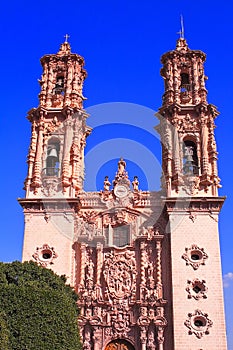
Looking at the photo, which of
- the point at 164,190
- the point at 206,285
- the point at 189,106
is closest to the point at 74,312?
the point at 206,285

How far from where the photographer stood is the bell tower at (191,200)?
24203 mm

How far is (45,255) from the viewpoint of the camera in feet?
86.2

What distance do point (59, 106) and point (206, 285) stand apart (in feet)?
42.7

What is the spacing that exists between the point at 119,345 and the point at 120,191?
771 cm

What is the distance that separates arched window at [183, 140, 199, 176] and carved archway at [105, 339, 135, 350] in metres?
9.08

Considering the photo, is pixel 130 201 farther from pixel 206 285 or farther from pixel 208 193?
pixel 206 285

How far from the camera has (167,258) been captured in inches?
1029

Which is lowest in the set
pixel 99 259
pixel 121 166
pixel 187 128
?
pixel 99 259

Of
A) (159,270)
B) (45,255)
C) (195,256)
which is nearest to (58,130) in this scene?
(45,255)

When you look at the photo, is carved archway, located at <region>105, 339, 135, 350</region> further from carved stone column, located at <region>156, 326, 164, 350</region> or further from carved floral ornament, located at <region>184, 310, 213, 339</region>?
carved floral ornament, located at <region>184, 310, 213, 339</region>

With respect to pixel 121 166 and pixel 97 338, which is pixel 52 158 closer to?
pixel 121 166

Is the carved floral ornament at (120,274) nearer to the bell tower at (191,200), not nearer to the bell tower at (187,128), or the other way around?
the bell tower at (191,200)

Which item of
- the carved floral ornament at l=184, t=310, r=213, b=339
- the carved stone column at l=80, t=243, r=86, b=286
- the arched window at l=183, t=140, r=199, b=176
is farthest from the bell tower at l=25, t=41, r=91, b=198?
the carved floral ornament at l=184, t=310, r=213, b=339

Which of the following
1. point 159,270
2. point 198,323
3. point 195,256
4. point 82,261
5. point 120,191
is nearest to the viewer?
→ point 198,323
